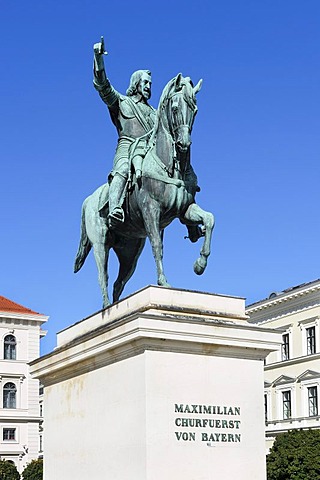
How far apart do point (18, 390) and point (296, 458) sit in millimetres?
33412

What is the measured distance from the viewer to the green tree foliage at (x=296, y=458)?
4025cm

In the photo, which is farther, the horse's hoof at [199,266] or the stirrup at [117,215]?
the stirrup at [117,215]

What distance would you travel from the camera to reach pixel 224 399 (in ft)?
33.0

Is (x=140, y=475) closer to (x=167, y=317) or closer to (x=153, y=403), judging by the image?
(x=153, y=403)

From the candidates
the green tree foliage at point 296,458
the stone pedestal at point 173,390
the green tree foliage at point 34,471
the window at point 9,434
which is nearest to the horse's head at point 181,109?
the stone pedestal at point 173,390

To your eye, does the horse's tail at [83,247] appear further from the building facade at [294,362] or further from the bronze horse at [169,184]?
the building facade at [294,362]

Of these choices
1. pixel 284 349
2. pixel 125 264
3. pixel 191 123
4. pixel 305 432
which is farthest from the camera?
pixel 284 349

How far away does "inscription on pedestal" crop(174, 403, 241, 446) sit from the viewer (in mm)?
9688

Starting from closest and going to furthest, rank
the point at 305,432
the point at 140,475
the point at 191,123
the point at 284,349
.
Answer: the point at 140,475
the point at 191,123
the point at 305,432
the point at 284,349

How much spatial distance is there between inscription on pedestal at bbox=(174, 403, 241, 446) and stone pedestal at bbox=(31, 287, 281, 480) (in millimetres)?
11

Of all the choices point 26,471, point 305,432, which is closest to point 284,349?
point 305,432

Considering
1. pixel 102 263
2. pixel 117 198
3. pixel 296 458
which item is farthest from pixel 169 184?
pixel 296 458

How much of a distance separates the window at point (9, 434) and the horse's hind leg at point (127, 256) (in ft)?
192

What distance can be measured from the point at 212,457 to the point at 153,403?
934mm
